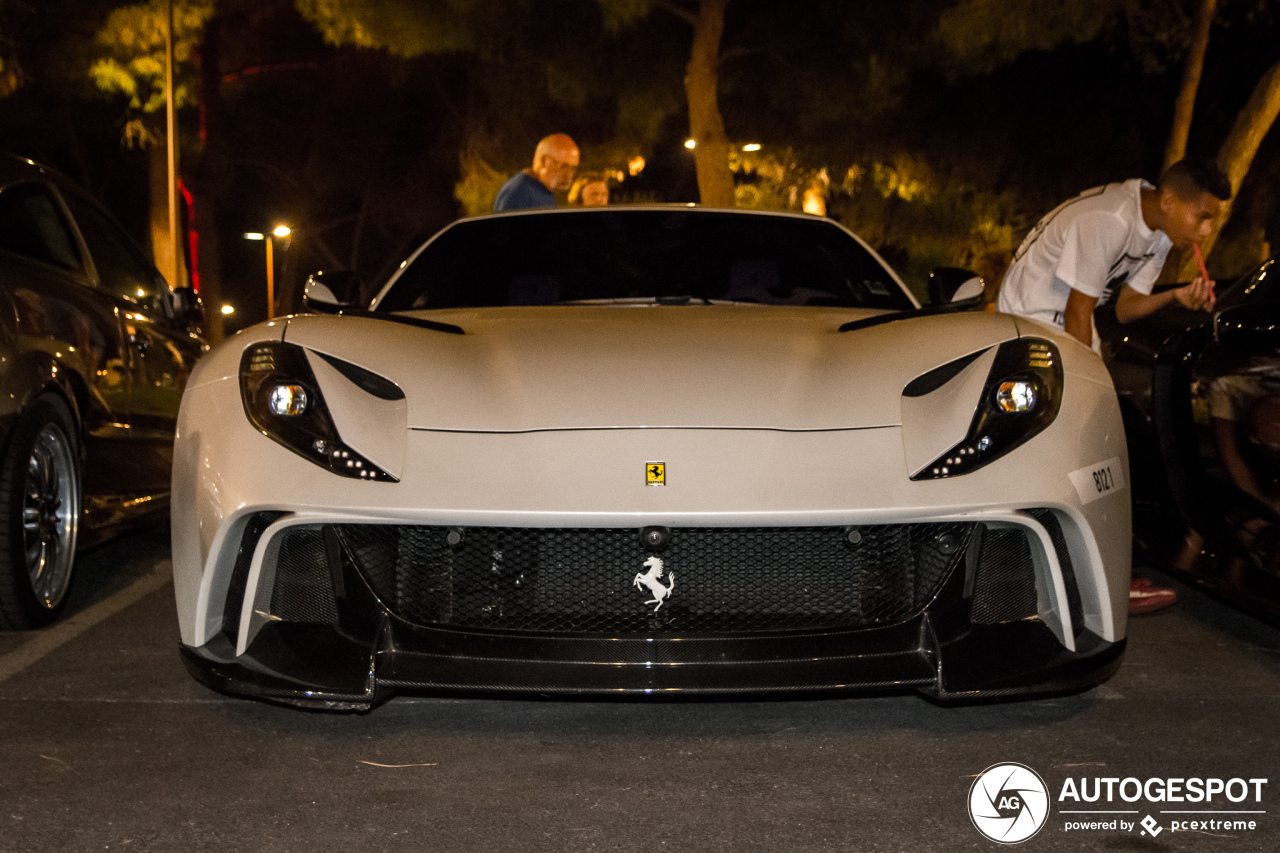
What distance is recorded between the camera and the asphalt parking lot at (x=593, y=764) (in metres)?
2.76

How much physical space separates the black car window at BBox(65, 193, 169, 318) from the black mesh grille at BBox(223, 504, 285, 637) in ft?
8.67

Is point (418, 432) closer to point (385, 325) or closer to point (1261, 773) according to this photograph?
point (385, 325)

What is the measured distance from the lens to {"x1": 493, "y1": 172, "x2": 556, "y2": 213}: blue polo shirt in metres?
8.08

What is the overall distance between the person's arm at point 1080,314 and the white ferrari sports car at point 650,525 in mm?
1611

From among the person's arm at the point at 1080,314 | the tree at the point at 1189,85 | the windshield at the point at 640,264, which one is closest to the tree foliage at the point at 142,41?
the tree at the point at 1189,85

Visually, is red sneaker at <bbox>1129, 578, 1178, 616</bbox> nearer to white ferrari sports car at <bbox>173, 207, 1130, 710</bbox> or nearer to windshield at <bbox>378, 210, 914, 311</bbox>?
windshield at <bbox>378, 210, 914, 311</bbox>

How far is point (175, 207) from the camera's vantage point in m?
24.3

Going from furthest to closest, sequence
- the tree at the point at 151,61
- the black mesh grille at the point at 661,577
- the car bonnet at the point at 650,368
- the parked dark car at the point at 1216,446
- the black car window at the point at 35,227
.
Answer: the tree at the point at 151,61
the black car window at the point at 35,227
the parked dark car at the point at 1216,446
the car bonnet at the point at 650,368
the black mesh grille at the point at 661,577

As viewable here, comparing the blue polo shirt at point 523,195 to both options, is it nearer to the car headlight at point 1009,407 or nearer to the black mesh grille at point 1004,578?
the car headlight at point 1009,407

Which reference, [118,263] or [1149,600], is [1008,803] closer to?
[1149,600]

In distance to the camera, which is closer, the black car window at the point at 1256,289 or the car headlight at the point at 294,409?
the car headlight at the point at 294,409

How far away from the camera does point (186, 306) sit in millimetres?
6230

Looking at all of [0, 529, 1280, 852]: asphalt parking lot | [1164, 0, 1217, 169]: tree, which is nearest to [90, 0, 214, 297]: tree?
[1164, 0, 1217, 169]: tree

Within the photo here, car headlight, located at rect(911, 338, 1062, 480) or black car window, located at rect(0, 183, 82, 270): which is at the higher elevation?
black car window, located at rect(0, 183, 82, 270)
